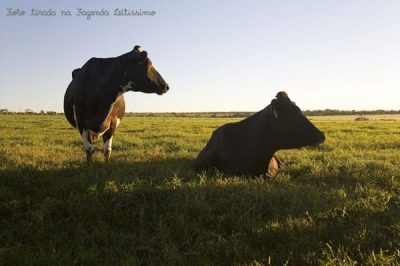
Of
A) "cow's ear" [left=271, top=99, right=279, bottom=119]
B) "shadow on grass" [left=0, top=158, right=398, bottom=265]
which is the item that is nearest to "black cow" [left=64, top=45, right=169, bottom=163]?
"shadow on grass" [left=0, top=158, right=398, bottom=265]

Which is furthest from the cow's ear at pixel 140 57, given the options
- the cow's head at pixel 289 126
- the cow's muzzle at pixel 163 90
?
the cow's head at pixel 289 126

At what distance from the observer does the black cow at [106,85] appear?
28.7 feet

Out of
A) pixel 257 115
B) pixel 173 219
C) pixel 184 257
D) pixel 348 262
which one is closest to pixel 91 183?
pixel 173 219

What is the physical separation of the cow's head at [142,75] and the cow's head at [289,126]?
246 cm

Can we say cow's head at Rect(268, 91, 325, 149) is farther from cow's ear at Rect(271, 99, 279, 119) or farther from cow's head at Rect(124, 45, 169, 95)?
cow's head at Rect(124, 45, 169, 95)

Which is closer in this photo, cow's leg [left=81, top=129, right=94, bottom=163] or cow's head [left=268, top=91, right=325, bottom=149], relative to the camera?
cow's head [left=268, top=91, right=325, bottom=149]

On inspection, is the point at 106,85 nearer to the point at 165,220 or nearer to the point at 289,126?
the point at 289,126

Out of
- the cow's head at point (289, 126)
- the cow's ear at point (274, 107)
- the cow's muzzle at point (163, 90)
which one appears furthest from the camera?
the cow's muzzle at point (163, 90)

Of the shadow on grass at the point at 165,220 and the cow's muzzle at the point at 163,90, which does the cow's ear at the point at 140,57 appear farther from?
the shadow on grass at the point at 165,220

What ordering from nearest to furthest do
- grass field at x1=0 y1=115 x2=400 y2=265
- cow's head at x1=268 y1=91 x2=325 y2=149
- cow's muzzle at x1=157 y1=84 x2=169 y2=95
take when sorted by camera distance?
1. grass field at x1=0 y1=115 x2=400 y2=265
2. cow's head at x1=268 y1=91 x2=325 y2=149
3. cow's muzzle at x1=157 y1=84 x2=169 y2=95

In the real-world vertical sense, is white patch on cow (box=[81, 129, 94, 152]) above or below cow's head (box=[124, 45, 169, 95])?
below

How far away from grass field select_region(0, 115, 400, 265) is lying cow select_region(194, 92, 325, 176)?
1.61ft

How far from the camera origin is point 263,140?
8.19 meters

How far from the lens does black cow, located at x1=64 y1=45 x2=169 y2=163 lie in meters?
8.75
